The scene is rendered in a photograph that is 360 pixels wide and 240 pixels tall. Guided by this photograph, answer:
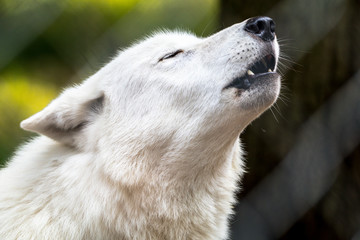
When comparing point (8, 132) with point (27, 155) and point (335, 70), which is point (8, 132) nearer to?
point (27, 155)

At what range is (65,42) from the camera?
12.1 feet

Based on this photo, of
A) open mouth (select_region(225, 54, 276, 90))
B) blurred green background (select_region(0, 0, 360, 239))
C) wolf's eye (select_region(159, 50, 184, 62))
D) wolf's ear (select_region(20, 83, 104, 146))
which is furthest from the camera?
blurred green background (select_region(0, 0, 360, 239))

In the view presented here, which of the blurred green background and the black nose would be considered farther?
the blurred green background

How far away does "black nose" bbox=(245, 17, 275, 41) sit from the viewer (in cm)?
233

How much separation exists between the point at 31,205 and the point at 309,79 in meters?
1.58

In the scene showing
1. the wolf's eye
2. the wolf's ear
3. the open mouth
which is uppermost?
the wolf's ear

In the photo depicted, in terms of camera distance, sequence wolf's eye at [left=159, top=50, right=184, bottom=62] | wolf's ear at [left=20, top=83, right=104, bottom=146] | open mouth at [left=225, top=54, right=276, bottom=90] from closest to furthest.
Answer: open mouth at [left=225, top=54, right=276, bottom=90] → wolf's ear at [left=20, top=83, right=104, bottom=146] → wolf's eye at [left=159, top=50, right=184, bottom=62]

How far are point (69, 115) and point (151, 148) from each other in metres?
0.39

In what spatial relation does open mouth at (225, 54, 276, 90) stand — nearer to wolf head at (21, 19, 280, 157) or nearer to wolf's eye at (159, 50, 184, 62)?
wolf head at (21, 19, 280, 157)

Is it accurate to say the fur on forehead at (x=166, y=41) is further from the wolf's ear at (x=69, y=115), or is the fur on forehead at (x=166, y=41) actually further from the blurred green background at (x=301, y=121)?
the blurred green background at (x=301, y=121)

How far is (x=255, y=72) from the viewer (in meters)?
2.34

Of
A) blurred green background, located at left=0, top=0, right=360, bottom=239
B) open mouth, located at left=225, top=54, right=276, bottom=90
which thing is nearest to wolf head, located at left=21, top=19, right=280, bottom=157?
open mouth, located at left=225, top=54, right=276, bottom=90

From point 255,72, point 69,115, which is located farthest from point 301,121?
point 69,115

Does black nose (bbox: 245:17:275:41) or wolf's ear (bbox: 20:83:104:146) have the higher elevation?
wolf's ear (bbox: 20:83:104:146)
